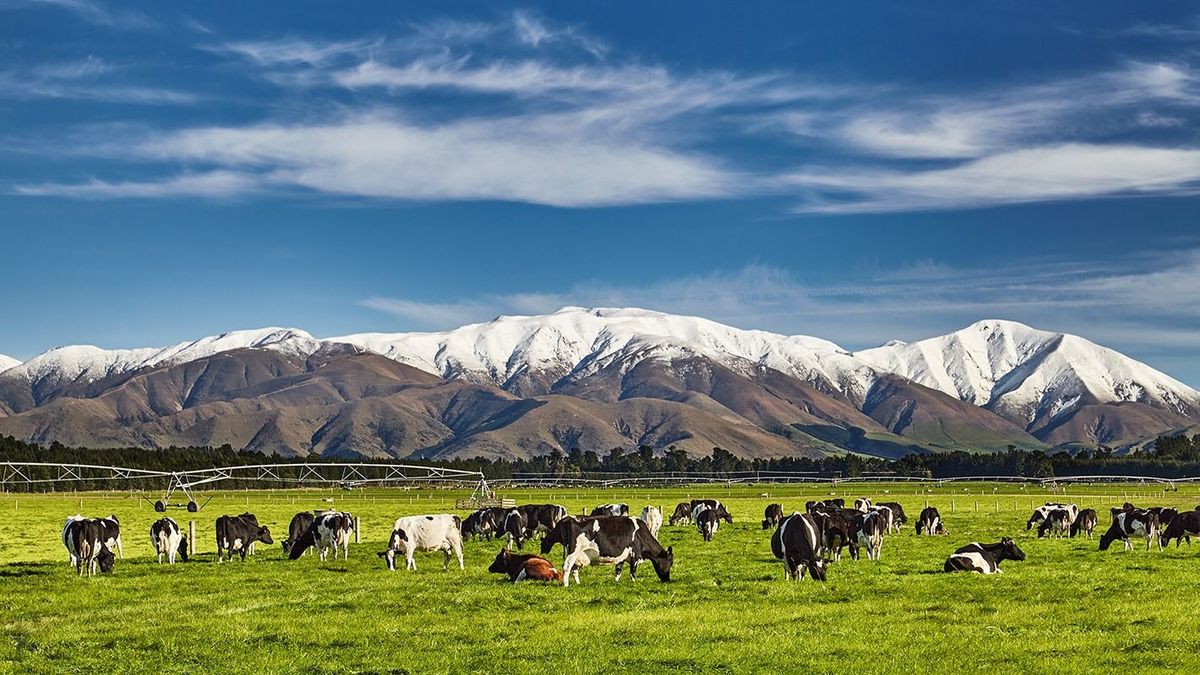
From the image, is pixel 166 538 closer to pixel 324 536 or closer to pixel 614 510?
pixel 324 536

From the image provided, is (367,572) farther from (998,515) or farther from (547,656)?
(998,515)

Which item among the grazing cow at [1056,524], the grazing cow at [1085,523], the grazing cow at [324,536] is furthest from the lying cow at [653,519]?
the grazing cow at [1085,523]

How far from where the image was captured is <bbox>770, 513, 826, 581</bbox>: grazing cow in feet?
109

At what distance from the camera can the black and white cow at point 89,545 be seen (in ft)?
128

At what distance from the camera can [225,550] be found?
51.5 meters

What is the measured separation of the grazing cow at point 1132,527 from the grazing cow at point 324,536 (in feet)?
102

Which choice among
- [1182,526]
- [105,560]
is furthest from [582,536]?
[1182,526]

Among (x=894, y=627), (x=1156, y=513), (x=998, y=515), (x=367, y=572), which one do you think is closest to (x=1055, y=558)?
(x=1156, y=513)

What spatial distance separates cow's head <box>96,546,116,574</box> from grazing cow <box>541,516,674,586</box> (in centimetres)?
1604

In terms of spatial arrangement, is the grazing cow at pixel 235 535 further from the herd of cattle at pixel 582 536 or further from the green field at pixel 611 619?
the green field at pixel 611 619

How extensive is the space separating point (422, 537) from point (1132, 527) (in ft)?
99.4

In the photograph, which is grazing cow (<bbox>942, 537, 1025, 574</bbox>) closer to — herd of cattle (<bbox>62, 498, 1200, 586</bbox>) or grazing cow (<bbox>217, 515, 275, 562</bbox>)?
herd of cattle (<bbox>62, 498, 1200, 586</bbox>)

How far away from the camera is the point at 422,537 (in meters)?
39.8

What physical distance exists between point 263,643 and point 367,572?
14.5 meters
